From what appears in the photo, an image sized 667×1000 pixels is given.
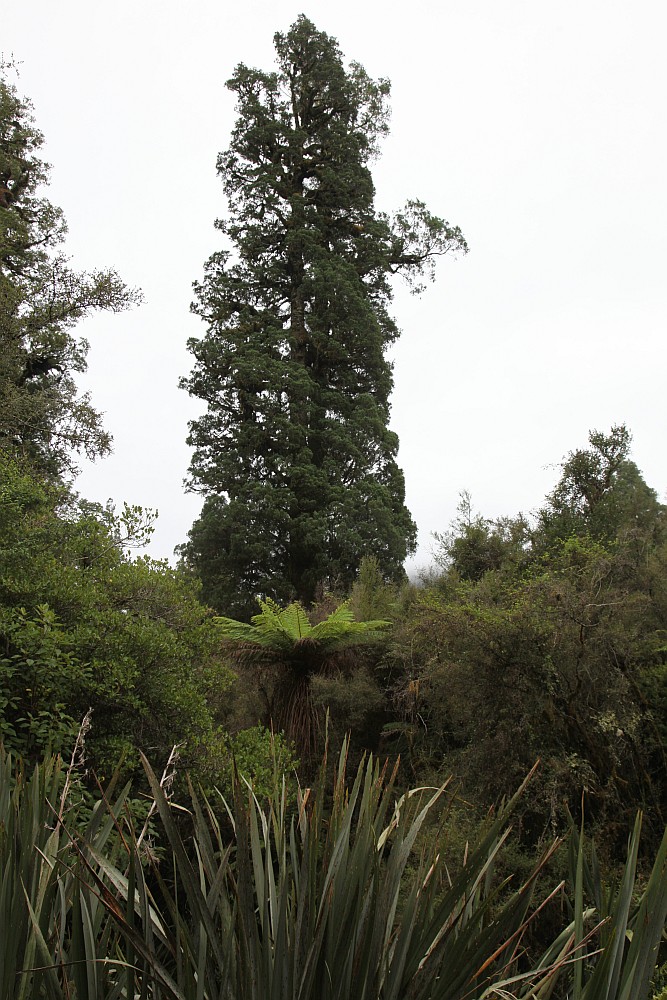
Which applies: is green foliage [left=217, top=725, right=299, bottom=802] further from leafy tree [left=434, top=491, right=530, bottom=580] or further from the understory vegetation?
leafy tree [left=434, top=491, right=530, bottom=580]

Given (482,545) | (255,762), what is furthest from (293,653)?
(482,545)

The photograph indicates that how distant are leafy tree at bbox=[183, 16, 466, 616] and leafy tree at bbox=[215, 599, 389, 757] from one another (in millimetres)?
6813

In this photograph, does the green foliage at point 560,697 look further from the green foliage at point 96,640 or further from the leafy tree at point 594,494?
the leafy tree at point 594,494

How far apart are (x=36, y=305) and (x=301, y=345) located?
739cm

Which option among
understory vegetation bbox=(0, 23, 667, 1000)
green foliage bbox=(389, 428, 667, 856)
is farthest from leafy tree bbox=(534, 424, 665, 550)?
green foliage bbox=(389, 428, 667, 856)

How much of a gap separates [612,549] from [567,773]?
6.34m

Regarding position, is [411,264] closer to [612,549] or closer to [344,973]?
[612,549]

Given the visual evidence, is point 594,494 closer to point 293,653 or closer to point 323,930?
point 293,653

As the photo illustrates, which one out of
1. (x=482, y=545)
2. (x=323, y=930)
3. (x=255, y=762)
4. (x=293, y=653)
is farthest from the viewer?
(x=482, y=545)

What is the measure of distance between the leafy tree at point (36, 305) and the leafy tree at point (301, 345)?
11.7 ft

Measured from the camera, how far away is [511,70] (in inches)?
754

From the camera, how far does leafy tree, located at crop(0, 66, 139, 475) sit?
40.1 feet

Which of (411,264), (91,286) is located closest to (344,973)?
(91,286)

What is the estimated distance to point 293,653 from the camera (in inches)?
334
